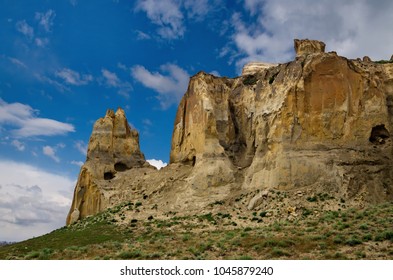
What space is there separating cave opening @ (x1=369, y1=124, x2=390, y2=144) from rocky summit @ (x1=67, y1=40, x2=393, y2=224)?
0.11 meters

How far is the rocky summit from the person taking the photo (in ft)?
148

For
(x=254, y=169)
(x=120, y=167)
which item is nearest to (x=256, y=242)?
(x=254, y=169)

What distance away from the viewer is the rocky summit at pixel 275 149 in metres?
45.0

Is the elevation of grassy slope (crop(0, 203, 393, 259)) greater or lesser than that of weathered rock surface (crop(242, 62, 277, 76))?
lesser

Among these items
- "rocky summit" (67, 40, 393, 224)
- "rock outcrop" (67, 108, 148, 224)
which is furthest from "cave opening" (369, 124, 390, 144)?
"rock outcrop" (67, 108, 148, 224)

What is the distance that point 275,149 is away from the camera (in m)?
48.8

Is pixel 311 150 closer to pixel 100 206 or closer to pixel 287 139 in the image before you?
pixel 287 139

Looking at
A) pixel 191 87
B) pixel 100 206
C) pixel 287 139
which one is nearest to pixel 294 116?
pixel 287 139

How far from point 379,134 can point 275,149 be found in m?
11.7

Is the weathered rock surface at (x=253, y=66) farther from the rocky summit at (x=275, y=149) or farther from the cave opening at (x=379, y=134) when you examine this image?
the cave opening at (x=379, y=134)

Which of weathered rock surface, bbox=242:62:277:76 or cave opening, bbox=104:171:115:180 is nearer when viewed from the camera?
cave opening, bbox=104:171:115:180

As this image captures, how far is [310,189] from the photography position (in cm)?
4438

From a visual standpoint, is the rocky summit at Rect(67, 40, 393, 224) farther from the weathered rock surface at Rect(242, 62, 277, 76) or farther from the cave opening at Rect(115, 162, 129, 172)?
the weathered rock surface at Rect(242, 62, 277, 76)

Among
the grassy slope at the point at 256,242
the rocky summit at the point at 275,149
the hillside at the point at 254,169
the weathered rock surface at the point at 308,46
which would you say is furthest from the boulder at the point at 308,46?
the grassy slope at the point at 256,242
